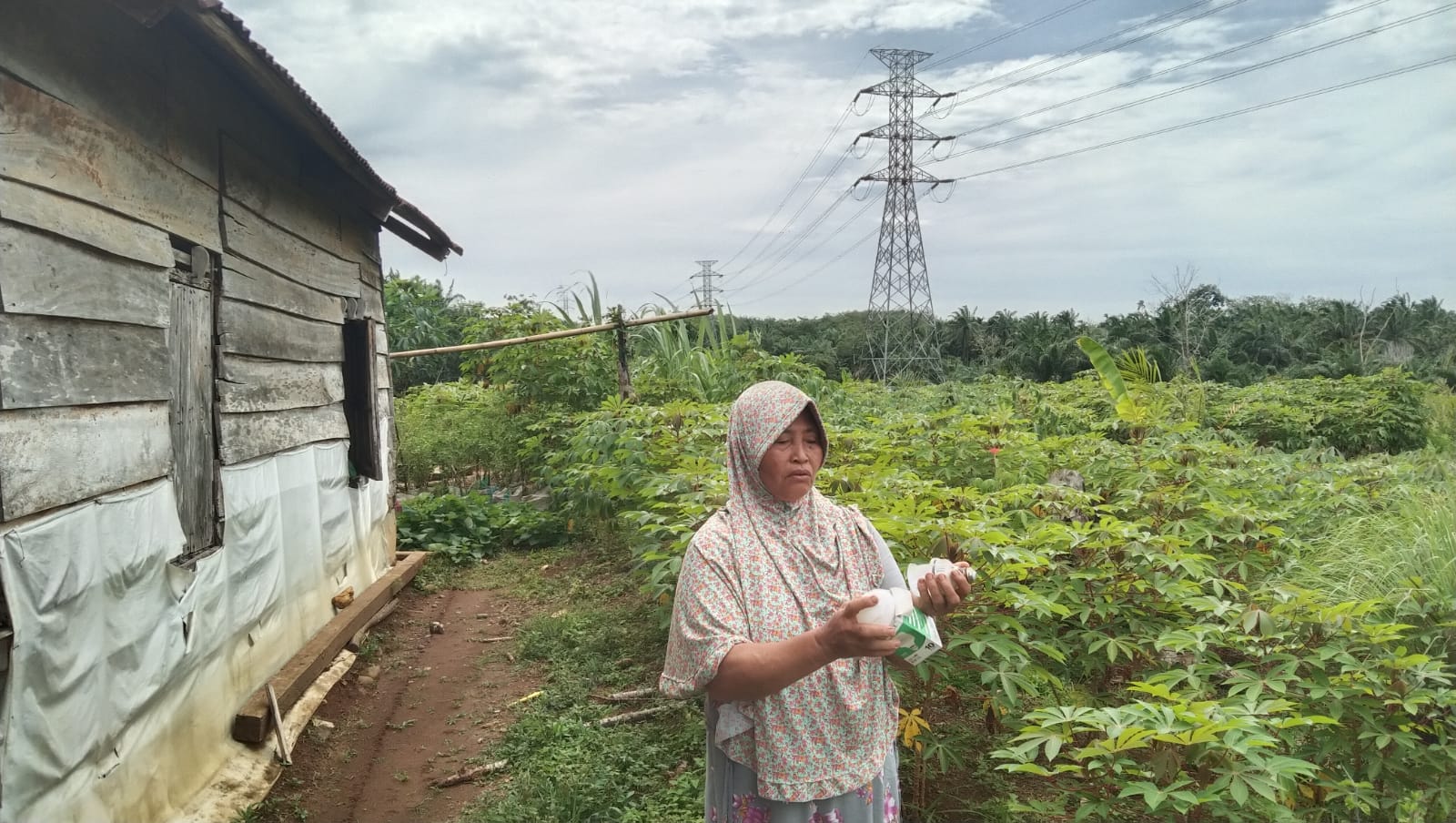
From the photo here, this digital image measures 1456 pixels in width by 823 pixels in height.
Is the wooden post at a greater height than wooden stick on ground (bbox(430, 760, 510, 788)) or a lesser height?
greater

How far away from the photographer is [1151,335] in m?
24.6

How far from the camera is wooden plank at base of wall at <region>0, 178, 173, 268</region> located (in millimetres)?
2666

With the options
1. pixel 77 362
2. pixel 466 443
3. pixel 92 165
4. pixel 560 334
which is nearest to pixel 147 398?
pixel 77 362

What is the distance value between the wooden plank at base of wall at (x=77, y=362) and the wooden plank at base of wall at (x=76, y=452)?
5cm

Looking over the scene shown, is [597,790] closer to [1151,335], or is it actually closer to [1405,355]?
[1405,355]

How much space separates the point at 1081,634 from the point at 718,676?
1809 mm

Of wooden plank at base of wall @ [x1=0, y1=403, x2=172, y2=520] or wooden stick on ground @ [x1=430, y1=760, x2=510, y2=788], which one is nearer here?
wooden plank at base of wall @ [x1=0, y1=403, x2=172, y2=520]

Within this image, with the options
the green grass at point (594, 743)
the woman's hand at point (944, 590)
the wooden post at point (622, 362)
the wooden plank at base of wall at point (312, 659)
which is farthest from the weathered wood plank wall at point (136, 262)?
the wooden post at point (622, 362)

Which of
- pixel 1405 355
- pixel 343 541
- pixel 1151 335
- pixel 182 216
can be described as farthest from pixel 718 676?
pixel 1151 335

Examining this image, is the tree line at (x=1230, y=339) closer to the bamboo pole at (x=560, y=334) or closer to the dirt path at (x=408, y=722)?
the bamboo pole at (x=560, y=334)

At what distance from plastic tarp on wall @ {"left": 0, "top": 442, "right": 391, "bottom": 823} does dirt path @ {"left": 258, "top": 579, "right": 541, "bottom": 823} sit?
44 centimetres

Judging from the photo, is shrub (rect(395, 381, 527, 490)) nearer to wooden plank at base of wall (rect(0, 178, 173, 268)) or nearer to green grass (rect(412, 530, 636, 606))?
green grass (rect(412, 530, 636, 606))

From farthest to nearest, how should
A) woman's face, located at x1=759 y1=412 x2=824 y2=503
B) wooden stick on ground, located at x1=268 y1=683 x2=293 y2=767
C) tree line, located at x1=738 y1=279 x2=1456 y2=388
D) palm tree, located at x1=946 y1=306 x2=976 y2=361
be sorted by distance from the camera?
palm tree, located at x1=946 y1=306 x2=976 y2=361, tree line, located at x1=738 y1=279 x2=1456 y2=388, wooden stick on ground, located at x1=268 y1=683 x2=293 y2=767, woman's face, located at x1=759 y1=412 x2=824 y2=503

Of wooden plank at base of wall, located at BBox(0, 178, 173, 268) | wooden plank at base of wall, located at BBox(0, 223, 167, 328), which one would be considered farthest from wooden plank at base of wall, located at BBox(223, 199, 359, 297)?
wooden plank at base of wall, located at BBox(0, 223, 167, 328)
